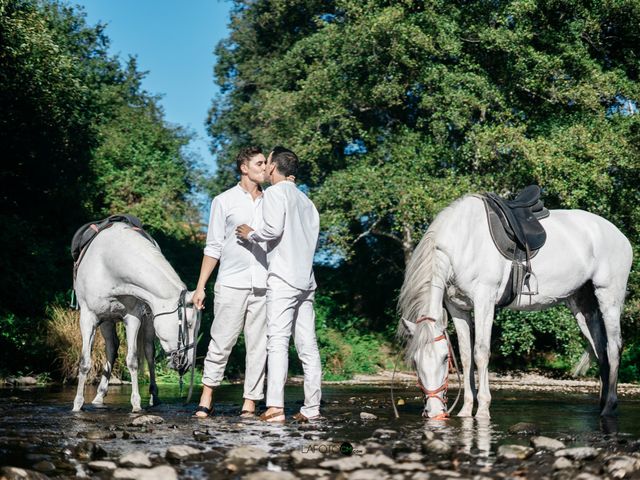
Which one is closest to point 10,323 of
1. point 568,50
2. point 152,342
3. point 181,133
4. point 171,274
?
point 152,342

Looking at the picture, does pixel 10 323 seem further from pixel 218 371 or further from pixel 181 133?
pixel 181 133

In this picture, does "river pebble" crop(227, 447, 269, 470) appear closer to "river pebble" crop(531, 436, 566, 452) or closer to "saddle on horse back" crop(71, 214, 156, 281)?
"river pebble" crop(531, 436, 566, 452)

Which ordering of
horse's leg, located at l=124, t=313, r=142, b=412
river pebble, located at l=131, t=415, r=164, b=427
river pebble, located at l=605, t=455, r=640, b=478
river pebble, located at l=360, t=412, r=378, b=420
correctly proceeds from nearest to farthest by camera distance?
river pebble, located at l=605, t=455, r=640, b=478 < river pebble, located at l=131, t=415, r=164, b=427 < river pebble, located at l=360, t=412, r=378, b=420 < horse's leg, located at l=124, t=313, r=142, b=412

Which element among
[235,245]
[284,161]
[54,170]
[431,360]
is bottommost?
[431,360]

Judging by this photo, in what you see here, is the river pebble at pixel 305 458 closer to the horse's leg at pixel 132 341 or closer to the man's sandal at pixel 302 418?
the man's sandal at pixel 302 418

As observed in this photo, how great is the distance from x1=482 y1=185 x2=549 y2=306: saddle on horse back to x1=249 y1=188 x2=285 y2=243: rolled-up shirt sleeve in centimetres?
232

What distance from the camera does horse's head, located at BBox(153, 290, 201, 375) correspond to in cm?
805

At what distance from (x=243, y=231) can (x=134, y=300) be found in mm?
1905

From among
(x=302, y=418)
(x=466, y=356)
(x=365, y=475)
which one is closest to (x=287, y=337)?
(x=302, y=418)

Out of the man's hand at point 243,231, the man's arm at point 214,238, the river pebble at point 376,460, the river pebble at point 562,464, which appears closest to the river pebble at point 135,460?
the river pebble at point 376,460

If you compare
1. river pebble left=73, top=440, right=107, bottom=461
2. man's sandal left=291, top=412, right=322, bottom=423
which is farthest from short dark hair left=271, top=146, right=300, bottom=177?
river pebble left=73, top=440, right=107, bottom=461

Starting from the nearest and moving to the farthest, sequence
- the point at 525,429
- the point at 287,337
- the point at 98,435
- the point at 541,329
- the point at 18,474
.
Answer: the point at 18,474
the point at 98,435
the point at 525,429
the point at 287,337
the point at 541,329

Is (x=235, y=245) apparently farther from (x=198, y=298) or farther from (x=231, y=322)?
(x=231, y=322)

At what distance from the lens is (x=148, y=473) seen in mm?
4312
